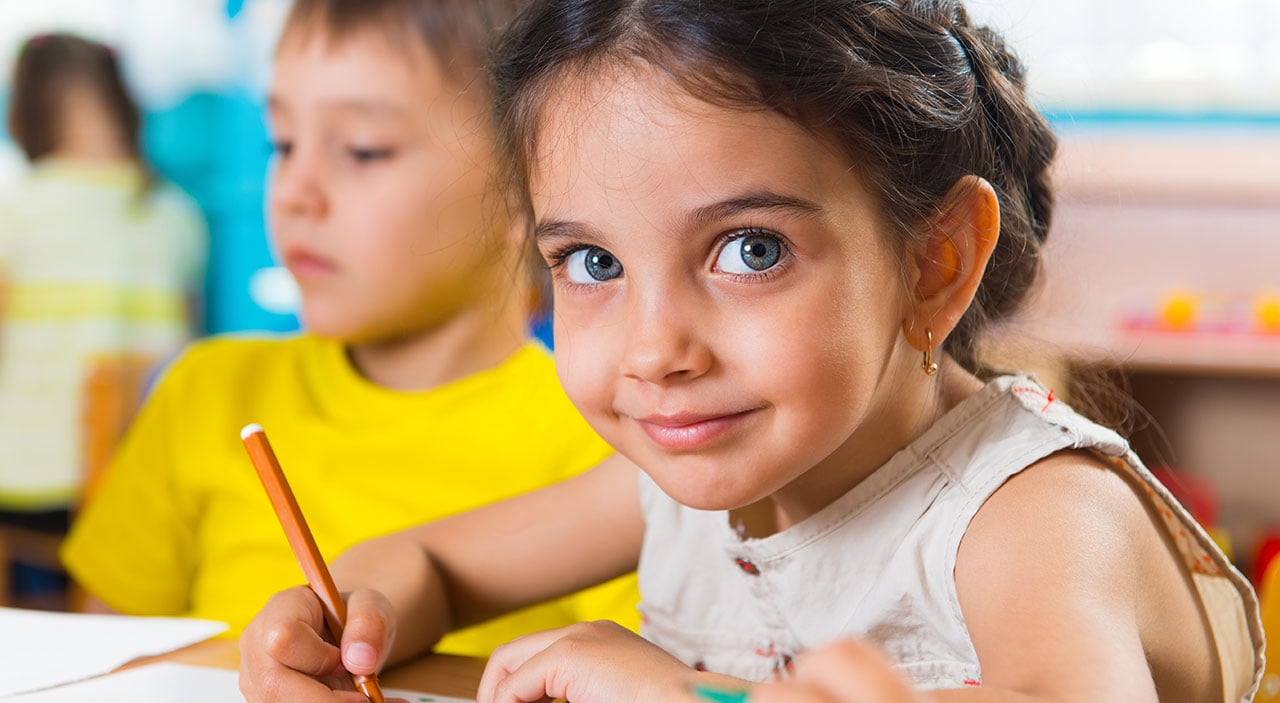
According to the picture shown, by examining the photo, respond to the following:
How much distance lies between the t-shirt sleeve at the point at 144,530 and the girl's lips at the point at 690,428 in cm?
72

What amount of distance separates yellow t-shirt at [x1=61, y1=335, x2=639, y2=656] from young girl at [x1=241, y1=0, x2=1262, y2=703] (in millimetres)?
306

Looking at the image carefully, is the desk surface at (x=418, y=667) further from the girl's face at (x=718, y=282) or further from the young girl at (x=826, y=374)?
the girl's face at (x=718, y=282)

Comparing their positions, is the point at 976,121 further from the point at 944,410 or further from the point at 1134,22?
the point at 1134,22

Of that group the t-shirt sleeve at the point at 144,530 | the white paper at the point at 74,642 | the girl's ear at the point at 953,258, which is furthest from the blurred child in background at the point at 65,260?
the girl's ear at the point at 953,258

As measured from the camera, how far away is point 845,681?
0.41 metres

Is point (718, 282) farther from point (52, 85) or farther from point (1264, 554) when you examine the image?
point (52, 85)

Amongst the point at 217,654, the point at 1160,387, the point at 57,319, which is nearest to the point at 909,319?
the point at 217,654

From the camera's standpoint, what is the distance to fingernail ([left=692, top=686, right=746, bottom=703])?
1.41 ft

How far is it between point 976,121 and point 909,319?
125mm

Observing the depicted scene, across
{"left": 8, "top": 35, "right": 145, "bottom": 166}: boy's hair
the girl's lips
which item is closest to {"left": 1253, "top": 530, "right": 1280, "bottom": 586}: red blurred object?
the girl's lips

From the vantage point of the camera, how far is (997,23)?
2.72ft

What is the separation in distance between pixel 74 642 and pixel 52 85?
2.91 metres

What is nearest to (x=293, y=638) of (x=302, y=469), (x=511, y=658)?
(x=511, y=658)

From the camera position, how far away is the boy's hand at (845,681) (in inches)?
16.0
